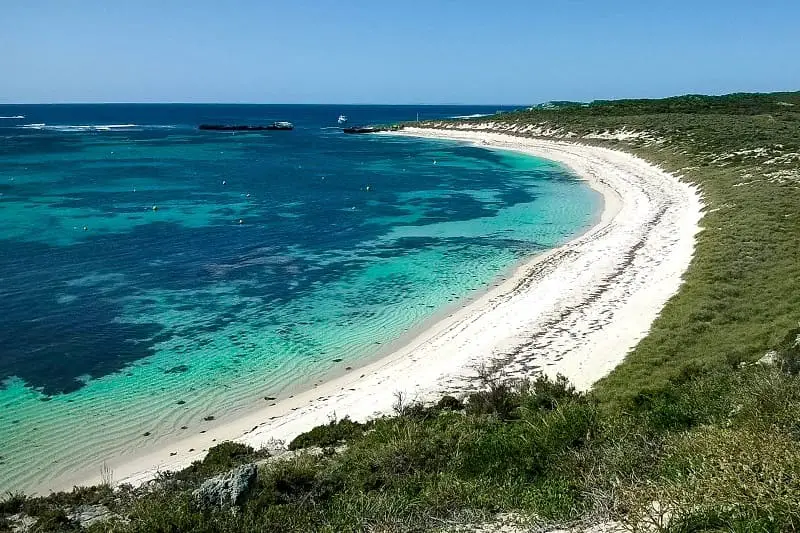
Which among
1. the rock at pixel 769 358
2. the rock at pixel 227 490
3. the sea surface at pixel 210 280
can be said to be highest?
the rock at pixel 769 358

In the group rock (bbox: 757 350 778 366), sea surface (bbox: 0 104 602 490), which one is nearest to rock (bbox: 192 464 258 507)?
sea surface (bbox: 0 104 602 490)

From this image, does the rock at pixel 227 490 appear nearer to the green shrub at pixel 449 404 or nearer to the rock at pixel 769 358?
the green shrub at pixel 449 404

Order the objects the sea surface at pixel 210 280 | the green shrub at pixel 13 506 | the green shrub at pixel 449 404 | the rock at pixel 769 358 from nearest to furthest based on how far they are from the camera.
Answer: the green shrub at pixel 13 506 < the rock at pixel 769 358 < the green shrub at pixel 449 404 < the sea surface at pixel 210 280

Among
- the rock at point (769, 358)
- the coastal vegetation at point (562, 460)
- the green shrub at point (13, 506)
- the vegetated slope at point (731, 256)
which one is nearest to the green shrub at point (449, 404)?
the coastal vegetation at point (562, 460)

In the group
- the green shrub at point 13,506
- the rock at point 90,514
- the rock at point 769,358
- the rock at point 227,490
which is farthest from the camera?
the rock at point 769,358

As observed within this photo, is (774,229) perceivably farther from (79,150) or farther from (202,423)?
(79,150)

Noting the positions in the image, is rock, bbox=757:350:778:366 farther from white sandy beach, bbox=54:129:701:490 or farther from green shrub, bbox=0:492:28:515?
green shrub, bbox=0:492:28:515

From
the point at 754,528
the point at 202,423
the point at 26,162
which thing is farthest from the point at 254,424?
the point at 26,162

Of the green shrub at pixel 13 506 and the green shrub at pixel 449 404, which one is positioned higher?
the green shrub at pixel 13 506
